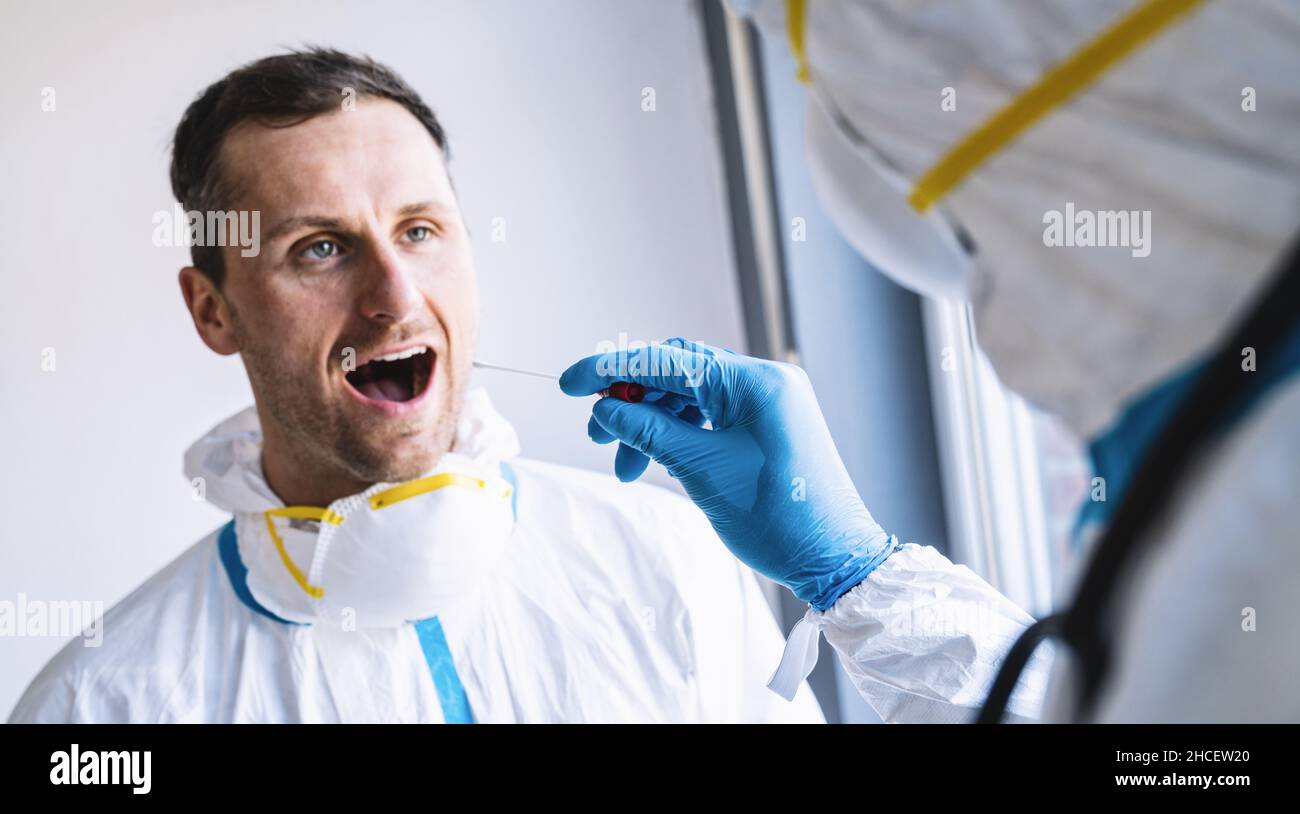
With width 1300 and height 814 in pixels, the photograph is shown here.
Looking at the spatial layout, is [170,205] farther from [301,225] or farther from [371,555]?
[371,555]

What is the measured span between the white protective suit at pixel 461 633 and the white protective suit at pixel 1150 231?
84 centimetres

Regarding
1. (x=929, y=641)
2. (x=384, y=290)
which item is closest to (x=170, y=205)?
(x=384, y=290)

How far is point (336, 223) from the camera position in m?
1.26

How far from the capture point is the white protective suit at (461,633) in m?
1.20

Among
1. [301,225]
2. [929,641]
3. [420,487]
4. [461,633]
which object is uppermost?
[301,225]

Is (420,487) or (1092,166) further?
(420,487)

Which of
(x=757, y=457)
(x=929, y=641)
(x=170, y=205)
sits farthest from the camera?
Answer: (x=170, y=205)

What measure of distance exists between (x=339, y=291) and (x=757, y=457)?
2.04ft

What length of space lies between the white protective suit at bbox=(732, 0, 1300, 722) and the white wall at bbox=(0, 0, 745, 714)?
1126mm

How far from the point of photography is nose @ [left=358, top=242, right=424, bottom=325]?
1.27 m

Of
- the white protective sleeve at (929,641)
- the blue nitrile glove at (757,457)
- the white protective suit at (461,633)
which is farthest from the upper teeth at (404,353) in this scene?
the white protective sleeve at (929,641)

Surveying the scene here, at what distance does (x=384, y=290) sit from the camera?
126cm

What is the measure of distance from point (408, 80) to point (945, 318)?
3.12 ft
